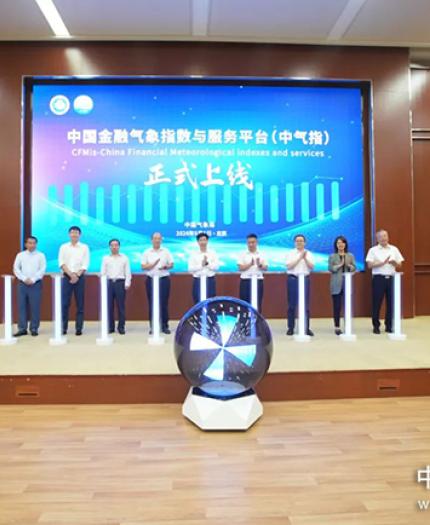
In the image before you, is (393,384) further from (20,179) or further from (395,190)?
(20,179)

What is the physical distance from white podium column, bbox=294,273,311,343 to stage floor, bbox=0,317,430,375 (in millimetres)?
84

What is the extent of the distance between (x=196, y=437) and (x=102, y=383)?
0.93m

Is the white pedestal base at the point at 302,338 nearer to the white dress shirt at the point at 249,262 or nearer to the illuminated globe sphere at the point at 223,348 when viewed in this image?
the white dress shirt at the point at 249,262

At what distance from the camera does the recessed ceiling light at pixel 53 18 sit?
4.97 m

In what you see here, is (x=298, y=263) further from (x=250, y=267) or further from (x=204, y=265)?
(x=204, y=265)

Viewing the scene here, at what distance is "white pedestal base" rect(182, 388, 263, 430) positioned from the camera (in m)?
2.64

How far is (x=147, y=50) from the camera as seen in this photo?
5.78 m

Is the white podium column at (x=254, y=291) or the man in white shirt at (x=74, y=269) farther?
the man in white shirt at (x=74, y=269)

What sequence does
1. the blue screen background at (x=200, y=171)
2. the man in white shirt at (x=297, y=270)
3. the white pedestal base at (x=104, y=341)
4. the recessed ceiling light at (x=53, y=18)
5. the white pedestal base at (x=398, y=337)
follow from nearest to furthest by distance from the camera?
1. the white pedestal base at (x=104, y=341)
2. the white pedestal base at (x=398, y=337)
3. the man in white shirt at (x=297, y=270)
4. the recessed ceiling light at (x=53, y=18)
5. the blue screen background at (x=200, y=171)

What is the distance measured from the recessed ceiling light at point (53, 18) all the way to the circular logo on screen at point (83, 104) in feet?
2.35

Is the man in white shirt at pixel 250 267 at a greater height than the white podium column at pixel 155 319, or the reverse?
the man in white shirt at pixel 250 267

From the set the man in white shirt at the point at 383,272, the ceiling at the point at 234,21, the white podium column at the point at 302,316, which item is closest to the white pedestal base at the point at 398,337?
the man in white shirt at the point at 383,272

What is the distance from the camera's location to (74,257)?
492cm

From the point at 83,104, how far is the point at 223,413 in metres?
4.64
